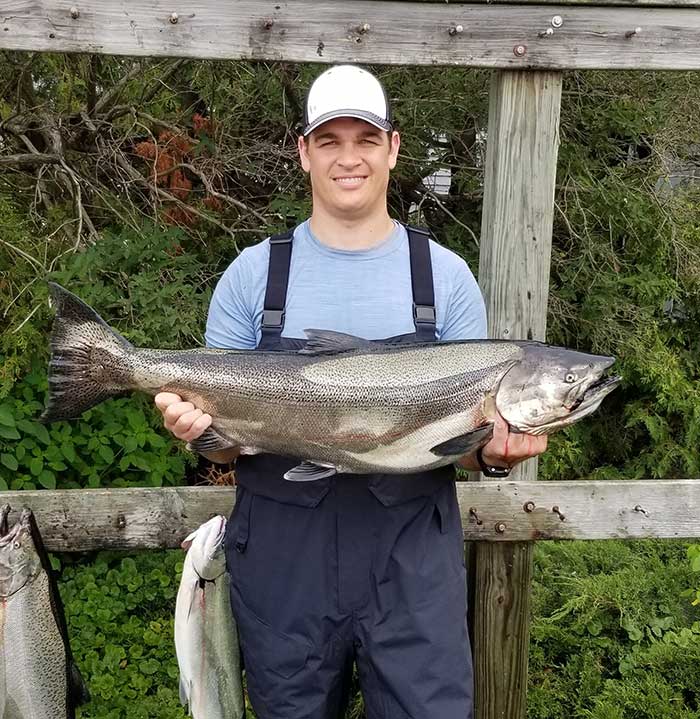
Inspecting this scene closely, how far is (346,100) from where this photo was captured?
2506 mm

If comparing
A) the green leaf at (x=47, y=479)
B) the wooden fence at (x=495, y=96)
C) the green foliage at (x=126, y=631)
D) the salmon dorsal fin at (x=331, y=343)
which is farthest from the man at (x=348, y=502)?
the green leaf at (x=47, y=479)

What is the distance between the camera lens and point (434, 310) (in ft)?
8.30

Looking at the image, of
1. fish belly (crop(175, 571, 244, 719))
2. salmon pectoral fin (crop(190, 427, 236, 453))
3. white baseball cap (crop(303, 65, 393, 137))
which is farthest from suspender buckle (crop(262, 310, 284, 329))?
fish belly (crop(175, 571, 244, 719))

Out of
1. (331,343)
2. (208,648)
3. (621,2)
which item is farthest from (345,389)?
(621,2)

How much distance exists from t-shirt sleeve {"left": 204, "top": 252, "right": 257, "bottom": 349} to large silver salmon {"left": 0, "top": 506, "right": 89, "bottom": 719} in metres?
0.88

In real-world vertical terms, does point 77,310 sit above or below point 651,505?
above

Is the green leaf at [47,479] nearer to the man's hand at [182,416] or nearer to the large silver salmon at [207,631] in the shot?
the large silver salmon at [207,631]

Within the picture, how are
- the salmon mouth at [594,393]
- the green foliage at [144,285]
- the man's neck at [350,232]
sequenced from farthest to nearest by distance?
the green foliage at [144,285]
the man's neck at [350,232]
the salmon mouth at [594,393]

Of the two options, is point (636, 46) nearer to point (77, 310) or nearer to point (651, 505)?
point (651, 505)

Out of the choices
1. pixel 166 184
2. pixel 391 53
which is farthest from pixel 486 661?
pixel 166 184

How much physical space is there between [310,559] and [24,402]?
257 cm

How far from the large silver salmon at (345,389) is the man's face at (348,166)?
1.47 ft

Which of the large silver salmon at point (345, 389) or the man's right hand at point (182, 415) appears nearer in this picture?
the large silver salmon at point (345, 389)

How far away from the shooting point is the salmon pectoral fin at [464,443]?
2.32m
